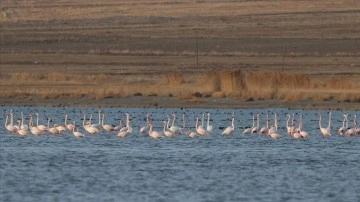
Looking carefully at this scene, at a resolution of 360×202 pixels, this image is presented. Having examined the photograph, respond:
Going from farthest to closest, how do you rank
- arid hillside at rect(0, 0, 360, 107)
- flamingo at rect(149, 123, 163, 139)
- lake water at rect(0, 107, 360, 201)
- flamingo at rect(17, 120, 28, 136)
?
arid hillside at rect(0, 0, 360, 107) → flamingo at rect(17, 120, 28, 136) → flamingo at rect(149, 123, 163, 139) → lake water at rect(0, 107, 360, 201)

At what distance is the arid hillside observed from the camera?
4516 cm

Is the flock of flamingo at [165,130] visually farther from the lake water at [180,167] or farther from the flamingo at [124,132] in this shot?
the lake water at [180,167]

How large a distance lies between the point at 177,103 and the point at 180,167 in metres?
16.8

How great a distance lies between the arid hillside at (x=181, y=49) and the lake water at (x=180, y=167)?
8726mm

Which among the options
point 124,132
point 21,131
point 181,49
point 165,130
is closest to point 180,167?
point 124,132

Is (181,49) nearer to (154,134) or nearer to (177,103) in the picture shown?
(177,103)

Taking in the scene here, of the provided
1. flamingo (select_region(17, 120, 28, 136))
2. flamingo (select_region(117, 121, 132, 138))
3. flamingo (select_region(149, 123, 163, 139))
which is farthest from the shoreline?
flamingo (select_region(149, 123, 163, 139))

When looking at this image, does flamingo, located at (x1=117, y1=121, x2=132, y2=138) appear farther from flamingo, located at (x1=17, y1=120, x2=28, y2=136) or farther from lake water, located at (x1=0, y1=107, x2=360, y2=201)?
flamingo, located at (x1=17, y1=120, x2=28, y2=136)

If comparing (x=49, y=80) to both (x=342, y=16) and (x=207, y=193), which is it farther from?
(x=342, y=16)

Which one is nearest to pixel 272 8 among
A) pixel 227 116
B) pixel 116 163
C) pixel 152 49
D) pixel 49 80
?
pixel 152 49

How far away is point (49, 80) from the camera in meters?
49.7

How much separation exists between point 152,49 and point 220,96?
2918 centimetres

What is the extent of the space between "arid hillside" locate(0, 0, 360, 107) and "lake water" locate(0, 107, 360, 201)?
873 centimetres

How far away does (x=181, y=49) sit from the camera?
72.2 meters
